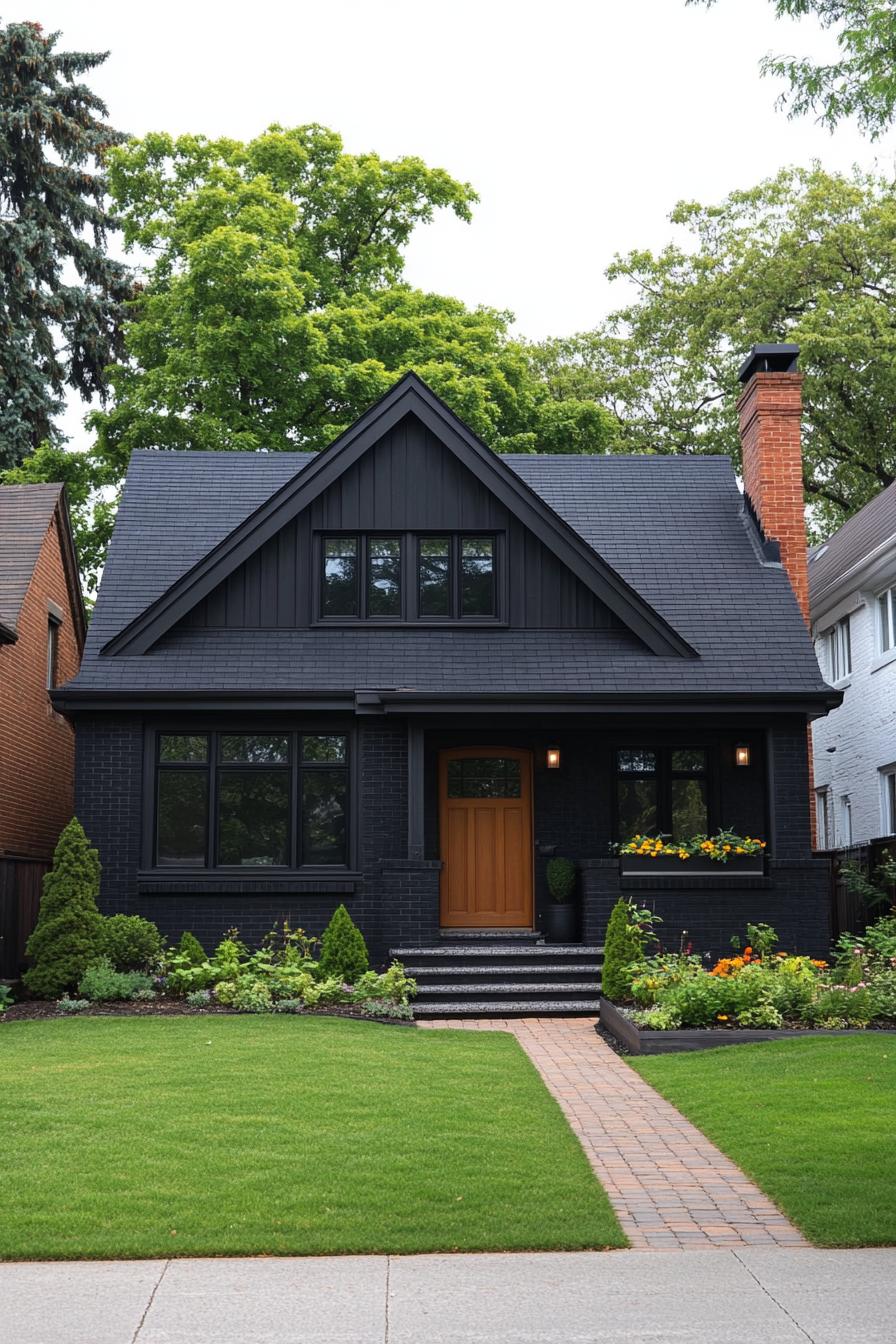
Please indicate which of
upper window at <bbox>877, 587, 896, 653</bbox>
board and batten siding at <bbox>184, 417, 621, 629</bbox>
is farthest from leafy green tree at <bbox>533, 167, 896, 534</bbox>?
board and batten siding at <bbox>184, 417, 621, 629</bbox>

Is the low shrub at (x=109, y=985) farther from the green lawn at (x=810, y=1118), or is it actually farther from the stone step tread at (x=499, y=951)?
the green lawn at (x=810, y=1118)

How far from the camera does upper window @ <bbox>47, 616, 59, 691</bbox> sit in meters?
22.2

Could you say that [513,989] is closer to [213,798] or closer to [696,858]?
[696,858]

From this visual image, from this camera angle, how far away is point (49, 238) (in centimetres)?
3744

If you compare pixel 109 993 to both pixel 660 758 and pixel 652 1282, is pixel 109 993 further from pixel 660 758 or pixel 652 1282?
pixel 652 1282

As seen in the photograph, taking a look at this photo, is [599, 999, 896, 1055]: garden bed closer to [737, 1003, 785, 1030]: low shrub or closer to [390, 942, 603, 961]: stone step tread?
[737, 1003, 785, 1030]: low shrub

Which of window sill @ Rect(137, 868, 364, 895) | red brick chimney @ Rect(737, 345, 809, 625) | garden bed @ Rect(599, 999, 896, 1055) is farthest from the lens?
red brick chimney @ Rect(737, 345, 809, 625)

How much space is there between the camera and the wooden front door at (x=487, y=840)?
1814 centimetres

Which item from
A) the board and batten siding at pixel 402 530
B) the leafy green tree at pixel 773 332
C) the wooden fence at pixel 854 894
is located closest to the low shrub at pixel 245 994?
the board and batten siding at pixel 402 530

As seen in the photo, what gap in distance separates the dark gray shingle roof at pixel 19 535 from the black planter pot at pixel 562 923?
25.5ft

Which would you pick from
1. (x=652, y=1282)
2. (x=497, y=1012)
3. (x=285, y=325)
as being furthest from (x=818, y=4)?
(x=285, y=325)

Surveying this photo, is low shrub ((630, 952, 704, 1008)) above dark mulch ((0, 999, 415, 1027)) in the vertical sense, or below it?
above

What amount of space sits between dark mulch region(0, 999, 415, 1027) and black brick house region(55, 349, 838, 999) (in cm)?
233

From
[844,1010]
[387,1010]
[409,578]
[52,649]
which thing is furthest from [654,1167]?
[52,649]
